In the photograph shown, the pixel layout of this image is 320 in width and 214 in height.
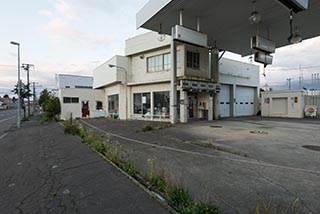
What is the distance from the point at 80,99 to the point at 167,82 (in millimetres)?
18614

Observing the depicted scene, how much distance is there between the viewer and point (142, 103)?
21.4 meters

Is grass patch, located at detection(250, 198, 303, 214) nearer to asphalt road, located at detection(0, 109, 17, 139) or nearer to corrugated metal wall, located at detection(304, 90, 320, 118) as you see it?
asphalt road, located at detection(0, 109, 17, 139)

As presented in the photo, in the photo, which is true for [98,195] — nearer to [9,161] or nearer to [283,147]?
[9,161]

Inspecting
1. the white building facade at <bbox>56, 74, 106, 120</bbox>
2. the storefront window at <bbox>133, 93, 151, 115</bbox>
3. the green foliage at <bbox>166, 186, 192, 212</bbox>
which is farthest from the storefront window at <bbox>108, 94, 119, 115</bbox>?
the green foliage at <bbox>166, 186, 192, 212</bbox>

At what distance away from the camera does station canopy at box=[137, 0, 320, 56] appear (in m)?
10.5

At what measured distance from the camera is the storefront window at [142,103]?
20844 millimetres

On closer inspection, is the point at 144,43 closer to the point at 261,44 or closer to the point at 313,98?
the point at 261,44

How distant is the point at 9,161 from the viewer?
7250 millimetres

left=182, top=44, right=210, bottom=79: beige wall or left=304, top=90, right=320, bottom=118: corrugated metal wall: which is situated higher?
Answer: left=182, top=44, right=210, bottom=79: beige wall

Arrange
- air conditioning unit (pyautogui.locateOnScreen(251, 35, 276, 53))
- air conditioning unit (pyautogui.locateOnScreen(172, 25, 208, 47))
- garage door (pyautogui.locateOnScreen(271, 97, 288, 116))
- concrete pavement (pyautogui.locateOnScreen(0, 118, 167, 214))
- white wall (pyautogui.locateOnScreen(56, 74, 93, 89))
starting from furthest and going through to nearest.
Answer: white wall (pyautogui.locateOnScreen(56, 74, 93, 89)), garage door (pyautogui.locateOnScreen(271, 97, 288, 116)), air conditioning unit (pyautogui.locateOnScreen(251, 35, 276, 53)), air conditioning unit (pyautogui.locateOnScreen(172, 25, 208, 47)), concrete pavement (pyautogui.locateOnScreen(0, 118, 167, 214))

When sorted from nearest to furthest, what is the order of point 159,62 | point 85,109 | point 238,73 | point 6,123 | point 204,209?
point 204,209 < point 159,62 < point 238,73 < point 6,123 < point 85,109

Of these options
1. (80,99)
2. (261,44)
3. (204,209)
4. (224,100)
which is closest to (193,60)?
(261,44)

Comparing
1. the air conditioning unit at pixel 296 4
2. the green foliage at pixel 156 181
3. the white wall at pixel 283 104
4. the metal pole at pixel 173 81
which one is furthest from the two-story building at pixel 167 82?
the green foliage at pixel 156 181

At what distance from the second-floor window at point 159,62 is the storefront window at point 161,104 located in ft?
8.62
